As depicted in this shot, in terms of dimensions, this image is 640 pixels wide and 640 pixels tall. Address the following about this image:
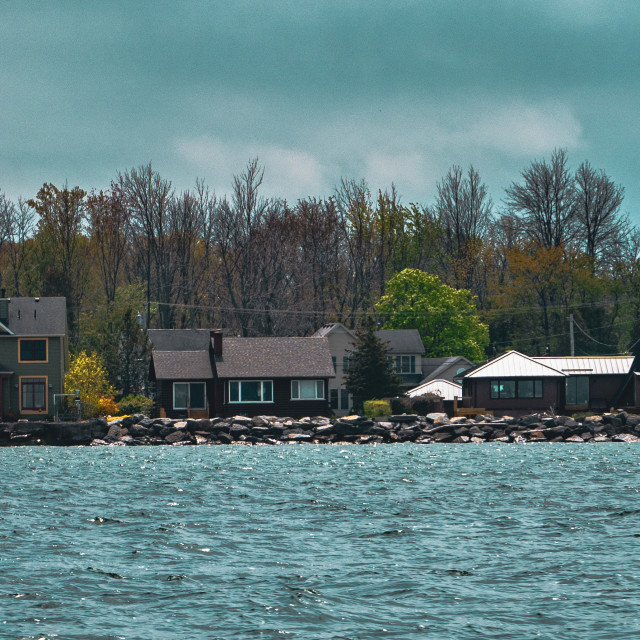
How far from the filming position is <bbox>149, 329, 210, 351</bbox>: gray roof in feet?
260

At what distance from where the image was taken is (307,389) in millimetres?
72625

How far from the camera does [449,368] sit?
8919 centimetres

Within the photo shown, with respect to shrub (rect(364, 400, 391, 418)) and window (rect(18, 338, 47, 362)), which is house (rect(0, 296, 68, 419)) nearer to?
window (rect(18, 338, 47, 362))

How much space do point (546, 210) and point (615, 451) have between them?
159 ft

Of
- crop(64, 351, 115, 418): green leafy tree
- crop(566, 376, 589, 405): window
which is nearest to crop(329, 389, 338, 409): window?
crop(566, 376, 589, 405): window

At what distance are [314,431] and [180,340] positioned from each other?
20018 mm

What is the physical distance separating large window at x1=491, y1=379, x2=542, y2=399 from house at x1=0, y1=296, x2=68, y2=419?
102 ft

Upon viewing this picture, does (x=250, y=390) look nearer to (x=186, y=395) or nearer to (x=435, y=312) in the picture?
(x=186, y=395)

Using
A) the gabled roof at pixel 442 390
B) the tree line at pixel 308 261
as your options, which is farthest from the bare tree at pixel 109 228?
the gabled roof at pixel 442 390

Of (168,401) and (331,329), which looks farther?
(331,329)

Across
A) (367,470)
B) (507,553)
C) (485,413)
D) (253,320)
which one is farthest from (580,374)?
(507,553)

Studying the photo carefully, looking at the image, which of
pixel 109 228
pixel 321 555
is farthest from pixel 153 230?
pixel 321 555

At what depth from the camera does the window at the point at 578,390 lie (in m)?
76.0

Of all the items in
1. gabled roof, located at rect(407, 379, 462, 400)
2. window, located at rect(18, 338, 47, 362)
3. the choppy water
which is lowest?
the choppy water
